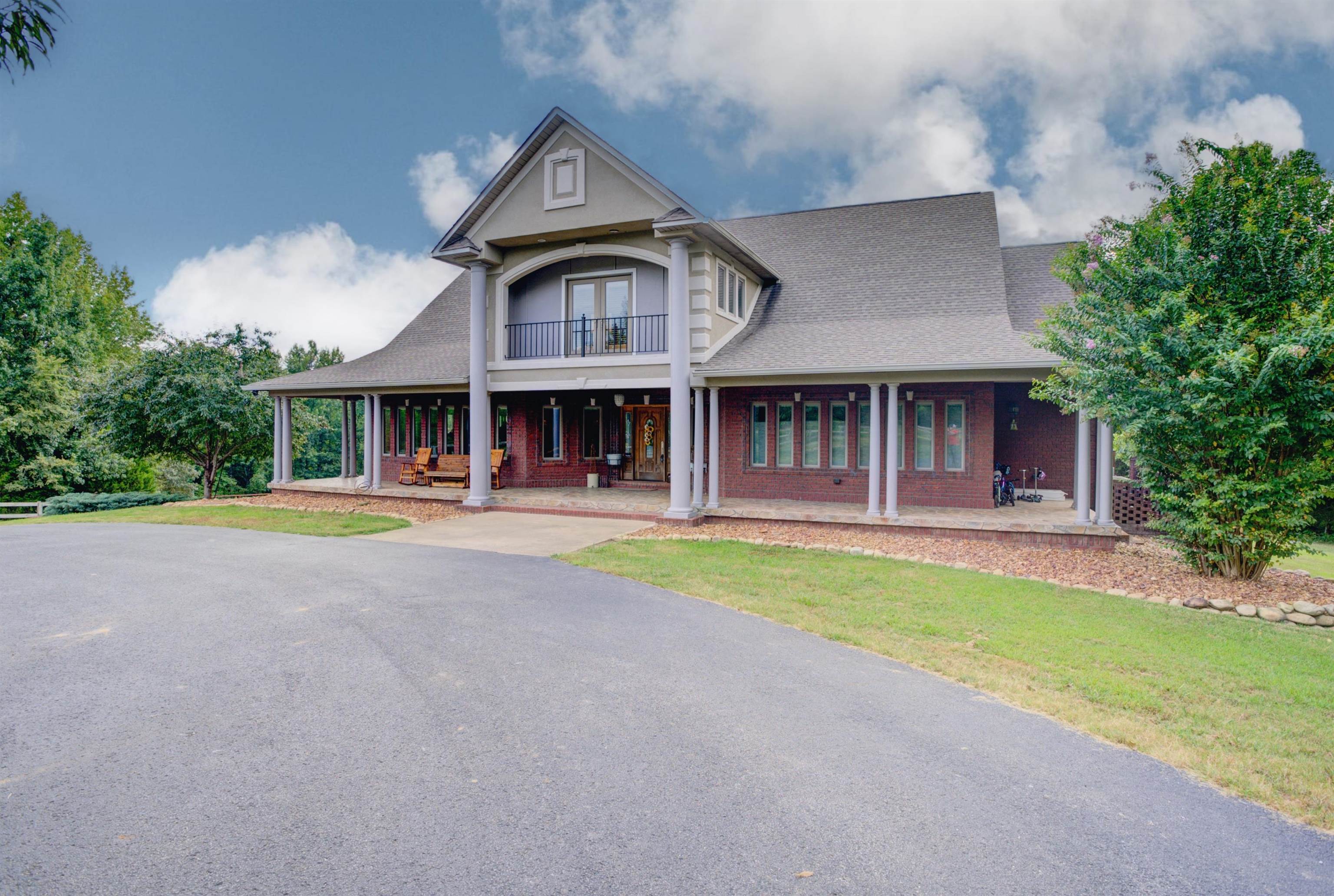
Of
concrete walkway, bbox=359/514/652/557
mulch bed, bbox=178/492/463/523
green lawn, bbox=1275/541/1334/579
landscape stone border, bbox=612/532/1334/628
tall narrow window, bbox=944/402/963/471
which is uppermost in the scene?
tall narrow window, bbox=944/402/963/471

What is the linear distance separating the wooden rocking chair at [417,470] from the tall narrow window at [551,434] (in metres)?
3.32

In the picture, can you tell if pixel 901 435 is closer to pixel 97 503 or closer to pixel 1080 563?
pixel 1080 563

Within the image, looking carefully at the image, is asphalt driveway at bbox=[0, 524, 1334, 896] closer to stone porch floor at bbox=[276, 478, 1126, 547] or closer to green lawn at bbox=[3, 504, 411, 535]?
green lawn at bbox=[3, 504, 411, 535]

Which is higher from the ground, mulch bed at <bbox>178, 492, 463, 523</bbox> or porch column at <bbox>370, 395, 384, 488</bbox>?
porch column at <bbox>370, 395, 384, 488</bbox>

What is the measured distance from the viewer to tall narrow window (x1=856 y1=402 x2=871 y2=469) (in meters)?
14.9

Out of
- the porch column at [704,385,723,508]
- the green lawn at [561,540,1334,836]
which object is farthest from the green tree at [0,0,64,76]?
the porch column at [704,385,723,508]

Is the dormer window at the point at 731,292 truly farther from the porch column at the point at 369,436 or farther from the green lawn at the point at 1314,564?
the green lawn at the point at 1314,564

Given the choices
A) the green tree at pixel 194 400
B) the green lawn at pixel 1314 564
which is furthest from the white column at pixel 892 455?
the green tree at pixel 194 400

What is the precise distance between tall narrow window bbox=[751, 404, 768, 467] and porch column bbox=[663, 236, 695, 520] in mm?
2498

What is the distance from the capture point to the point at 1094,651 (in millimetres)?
6121

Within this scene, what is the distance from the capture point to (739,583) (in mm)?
8539

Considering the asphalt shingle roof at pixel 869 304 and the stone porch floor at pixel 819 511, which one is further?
the asphalt shingle roof at pixel 869 304

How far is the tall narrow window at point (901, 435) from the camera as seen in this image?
14.7 meters

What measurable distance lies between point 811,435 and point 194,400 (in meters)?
17.3
